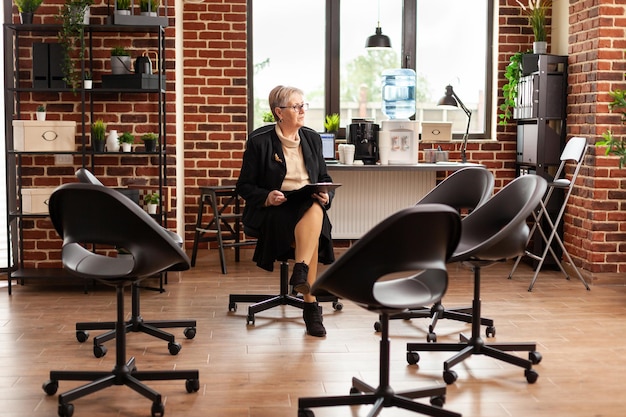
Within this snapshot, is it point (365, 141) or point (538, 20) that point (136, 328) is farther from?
point (538, 20)

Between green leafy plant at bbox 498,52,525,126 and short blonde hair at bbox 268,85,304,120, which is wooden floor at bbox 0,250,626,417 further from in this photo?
green leafy plant at bbox 498,52,525,126

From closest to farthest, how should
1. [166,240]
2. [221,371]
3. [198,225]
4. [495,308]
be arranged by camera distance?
[166,240]
[221,371]
[495,308]
[198,225]

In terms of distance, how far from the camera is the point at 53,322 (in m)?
4.91

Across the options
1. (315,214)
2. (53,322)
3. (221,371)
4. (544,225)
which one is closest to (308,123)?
(544,225)

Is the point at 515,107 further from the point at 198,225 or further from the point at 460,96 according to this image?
the point at 198,225

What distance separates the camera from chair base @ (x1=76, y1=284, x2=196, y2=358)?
167 inches

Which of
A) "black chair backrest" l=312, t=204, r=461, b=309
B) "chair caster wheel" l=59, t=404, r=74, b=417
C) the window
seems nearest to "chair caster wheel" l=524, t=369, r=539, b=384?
"black chair backrest" l=312, t=204, r=461, b=309

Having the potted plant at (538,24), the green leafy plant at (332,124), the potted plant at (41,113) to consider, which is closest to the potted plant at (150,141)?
the potted plant at (41,113)

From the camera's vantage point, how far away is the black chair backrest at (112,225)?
329 centimetres

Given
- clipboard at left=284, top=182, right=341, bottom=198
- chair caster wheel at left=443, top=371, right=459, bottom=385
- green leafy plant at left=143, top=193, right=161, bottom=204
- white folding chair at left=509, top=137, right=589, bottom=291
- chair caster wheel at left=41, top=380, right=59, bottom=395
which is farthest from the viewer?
white folding chair at left=509, top=137, right=589, bottom=291

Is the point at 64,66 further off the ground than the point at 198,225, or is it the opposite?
the point at 64,66

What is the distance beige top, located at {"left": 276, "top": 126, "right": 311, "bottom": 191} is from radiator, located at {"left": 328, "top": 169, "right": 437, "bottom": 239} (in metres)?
2.32

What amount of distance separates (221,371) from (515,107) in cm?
419

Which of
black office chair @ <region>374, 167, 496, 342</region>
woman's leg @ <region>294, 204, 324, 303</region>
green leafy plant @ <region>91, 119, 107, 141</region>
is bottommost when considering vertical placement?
woman's leg @ <region>294, 204, 324, 303</region>
